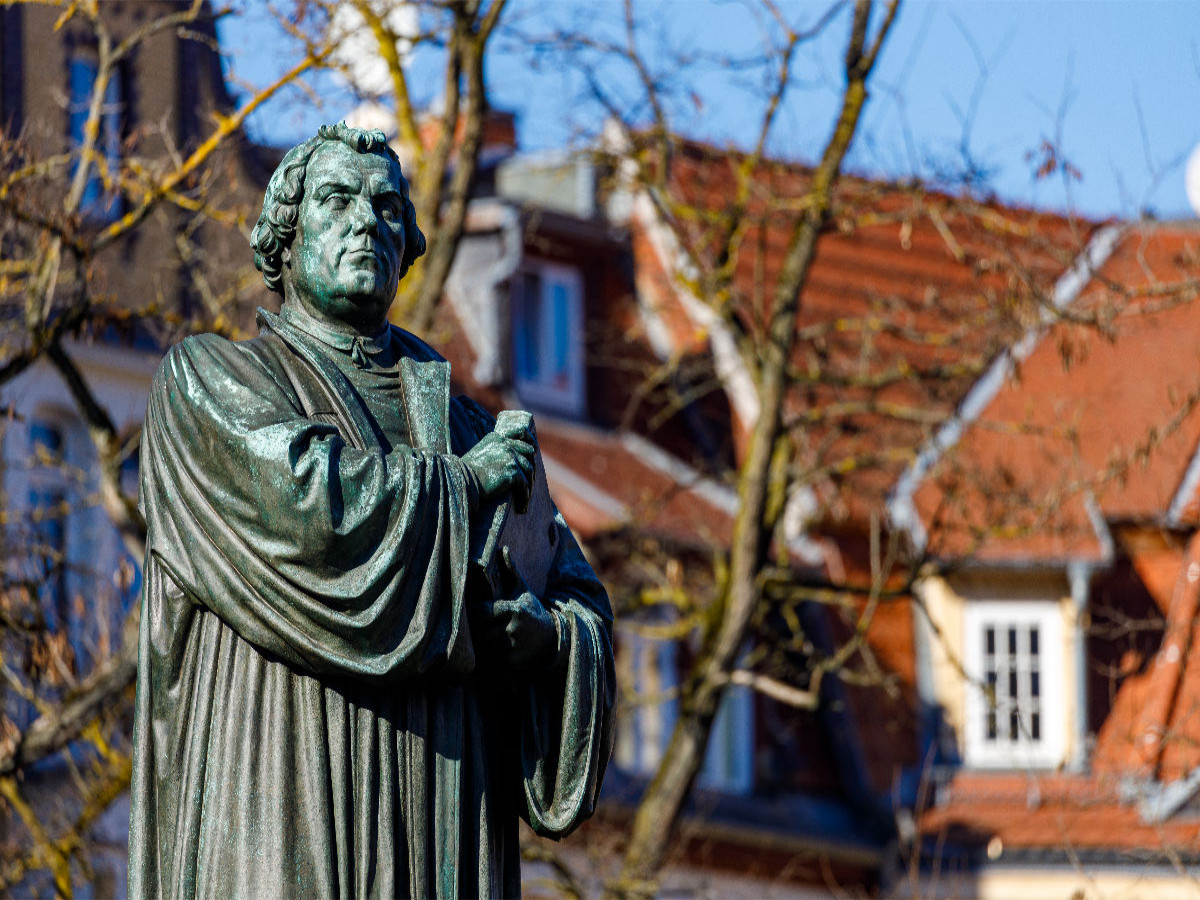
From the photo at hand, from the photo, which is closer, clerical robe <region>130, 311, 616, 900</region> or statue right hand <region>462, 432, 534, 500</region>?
clerical robe <region>130, 311, 616, 900</region>

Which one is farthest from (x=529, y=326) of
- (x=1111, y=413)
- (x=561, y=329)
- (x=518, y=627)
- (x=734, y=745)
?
(x=518, y=627)

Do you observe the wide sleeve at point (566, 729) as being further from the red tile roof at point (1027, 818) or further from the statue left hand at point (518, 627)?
the red tile roof at point (1027, 818)

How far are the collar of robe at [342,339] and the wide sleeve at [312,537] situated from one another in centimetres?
33

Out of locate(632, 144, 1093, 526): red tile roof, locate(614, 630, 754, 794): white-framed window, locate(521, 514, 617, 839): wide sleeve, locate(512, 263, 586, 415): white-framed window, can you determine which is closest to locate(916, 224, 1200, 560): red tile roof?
locate(632, 144, 1093, 526): red tile roof

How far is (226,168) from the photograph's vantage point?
16.4 m

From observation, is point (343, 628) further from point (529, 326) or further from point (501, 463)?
point (529, 326)

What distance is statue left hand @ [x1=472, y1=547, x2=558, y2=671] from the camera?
5449mm

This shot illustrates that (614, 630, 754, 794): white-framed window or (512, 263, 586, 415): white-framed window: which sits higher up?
(512, 263, 586, 415): white-framed window

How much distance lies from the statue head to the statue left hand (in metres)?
0.68

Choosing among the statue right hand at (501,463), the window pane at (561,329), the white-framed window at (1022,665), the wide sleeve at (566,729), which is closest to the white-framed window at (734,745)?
the white-framed window at (1022,665)

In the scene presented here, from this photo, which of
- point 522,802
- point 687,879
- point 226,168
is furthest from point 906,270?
point 522,802

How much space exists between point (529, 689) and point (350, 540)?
0.58 m

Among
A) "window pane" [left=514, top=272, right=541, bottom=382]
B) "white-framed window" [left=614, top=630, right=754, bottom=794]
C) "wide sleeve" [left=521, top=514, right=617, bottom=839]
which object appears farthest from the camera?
"window pane" [left=514, top=272, right=541, bottom=382]

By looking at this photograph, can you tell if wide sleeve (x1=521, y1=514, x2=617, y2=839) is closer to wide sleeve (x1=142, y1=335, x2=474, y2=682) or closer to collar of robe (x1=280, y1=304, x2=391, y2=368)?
wide sleeve (x1=142, y1=335, x2=474, y2=682)
